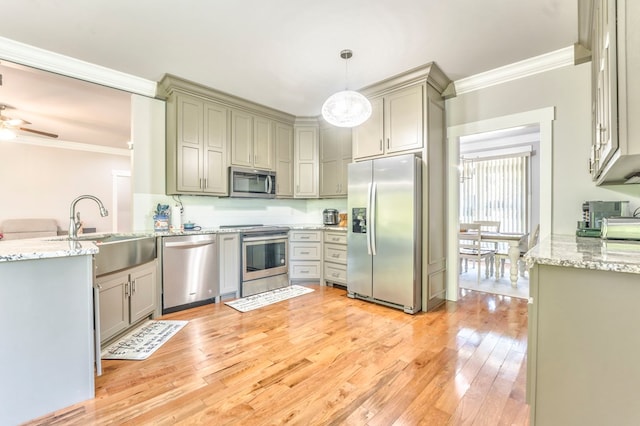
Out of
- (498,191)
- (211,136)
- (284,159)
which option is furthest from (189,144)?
Answer: (498,191)

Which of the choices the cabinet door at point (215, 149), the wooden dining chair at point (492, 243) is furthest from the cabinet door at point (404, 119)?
the wooden dining chair at point (492, 243)

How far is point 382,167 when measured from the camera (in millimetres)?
3367

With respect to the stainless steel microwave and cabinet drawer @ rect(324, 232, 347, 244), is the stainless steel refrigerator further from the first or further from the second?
the stainless steel microwave

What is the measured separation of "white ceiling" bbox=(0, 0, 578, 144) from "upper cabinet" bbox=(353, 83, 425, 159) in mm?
281

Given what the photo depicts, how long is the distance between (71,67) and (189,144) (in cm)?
129

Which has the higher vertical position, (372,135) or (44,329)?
(372,135)

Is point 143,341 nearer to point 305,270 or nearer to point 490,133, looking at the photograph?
point 305,270

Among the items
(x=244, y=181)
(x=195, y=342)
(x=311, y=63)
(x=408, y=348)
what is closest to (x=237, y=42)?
(x=311, y=63)

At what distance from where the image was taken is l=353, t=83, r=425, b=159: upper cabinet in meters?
3.24

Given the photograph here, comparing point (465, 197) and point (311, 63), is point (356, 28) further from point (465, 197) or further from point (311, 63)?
point (465, 197)

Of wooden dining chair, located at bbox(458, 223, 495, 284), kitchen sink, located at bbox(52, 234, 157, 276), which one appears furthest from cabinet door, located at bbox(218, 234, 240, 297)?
wooden dining chair, located at bbox(458, 223, 495, 284)

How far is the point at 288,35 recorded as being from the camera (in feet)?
8.30

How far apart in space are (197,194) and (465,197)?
5920mm

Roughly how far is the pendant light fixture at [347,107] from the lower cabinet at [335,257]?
5.74 ft
